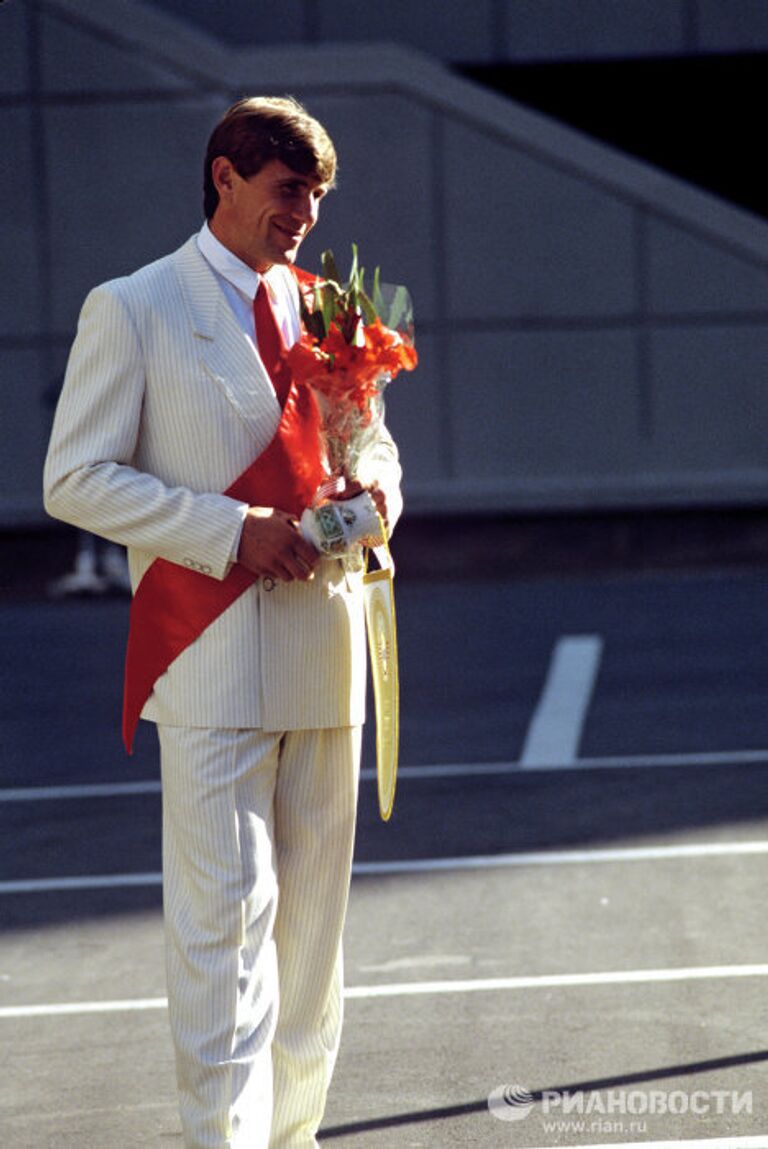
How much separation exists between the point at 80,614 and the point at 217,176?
12808 millimetres

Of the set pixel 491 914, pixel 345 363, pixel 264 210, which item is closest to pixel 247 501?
pixel 345 363

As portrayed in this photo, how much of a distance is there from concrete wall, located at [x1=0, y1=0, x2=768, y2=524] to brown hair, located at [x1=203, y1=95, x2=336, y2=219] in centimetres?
1595

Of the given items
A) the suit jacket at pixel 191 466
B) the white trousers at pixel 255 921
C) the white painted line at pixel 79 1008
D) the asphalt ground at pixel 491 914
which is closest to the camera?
the white trousers at pixel 255 921

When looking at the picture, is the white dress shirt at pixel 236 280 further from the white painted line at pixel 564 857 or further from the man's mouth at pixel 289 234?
the white painted line at pixel 564 857

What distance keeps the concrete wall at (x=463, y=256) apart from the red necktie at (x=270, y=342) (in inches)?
621

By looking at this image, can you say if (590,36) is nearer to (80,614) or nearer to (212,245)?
(80,614)

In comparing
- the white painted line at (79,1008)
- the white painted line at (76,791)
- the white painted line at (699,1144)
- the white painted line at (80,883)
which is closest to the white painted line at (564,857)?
the white painted line at (80,883)

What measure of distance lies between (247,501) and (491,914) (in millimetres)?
3161

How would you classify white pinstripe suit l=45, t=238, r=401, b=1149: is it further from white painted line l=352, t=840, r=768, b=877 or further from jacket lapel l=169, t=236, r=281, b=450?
white painted line l=352, t=840, r=768, b=877

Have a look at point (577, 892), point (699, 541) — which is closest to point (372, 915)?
point (577, 892)

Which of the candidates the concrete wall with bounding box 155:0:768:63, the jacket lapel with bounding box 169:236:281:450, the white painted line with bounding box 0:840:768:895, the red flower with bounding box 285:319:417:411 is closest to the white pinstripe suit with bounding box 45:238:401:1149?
the jacket lapel with bounding box 169:236:281:450

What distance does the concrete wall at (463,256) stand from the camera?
2009 cm

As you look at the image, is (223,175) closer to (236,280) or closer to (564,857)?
(236,280)

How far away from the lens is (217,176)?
414 cm
